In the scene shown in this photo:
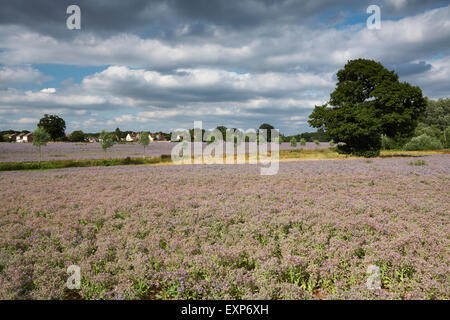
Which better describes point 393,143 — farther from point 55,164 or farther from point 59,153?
point 59,153

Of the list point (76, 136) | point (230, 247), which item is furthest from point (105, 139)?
point (76, 136)

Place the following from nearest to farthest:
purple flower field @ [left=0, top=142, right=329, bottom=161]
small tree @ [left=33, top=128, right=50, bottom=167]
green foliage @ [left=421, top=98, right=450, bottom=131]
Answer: purple flower field @ [left=0, top=142, right=329, bottom=161] < small tree @ [left=33, top=128, right=50, bottom=167] < green foliage @ [left=421, top=98, right=450, bottom=131]

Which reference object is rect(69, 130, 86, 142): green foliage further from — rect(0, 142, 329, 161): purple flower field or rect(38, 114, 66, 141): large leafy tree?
rect(0, 142, 329, 161): purple flower field

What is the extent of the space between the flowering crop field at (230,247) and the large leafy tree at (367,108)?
26.9 meters

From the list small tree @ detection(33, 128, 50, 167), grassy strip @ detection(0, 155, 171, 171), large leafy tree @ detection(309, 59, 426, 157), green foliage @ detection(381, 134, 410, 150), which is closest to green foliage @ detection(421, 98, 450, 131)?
green foliage @ detection(381, 134, 410, 150)

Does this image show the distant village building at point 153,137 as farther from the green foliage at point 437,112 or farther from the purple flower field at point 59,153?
the green foliage at point 437,112

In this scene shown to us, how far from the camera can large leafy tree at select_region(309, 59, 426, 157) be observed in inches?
1286

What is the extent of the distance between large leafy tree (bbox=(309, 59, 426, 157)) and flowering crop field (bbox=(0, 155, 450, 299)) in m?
26.9
